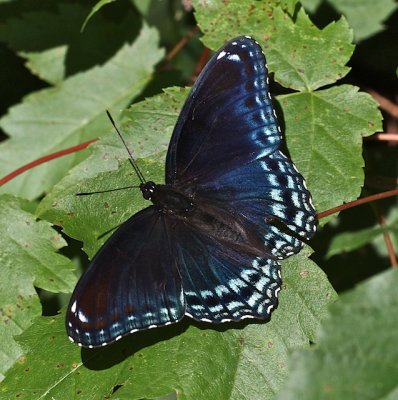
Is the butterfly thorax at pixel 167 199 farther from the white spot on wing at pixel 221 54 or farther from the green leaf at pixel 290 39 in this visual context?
the green leaf at pixel 290 39

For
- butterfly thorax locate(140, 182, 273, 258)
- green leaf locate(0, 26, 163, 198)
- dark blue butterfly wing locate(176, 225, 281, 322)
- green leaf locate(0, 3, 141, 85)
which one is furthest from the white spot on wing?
green leaf locate(0, 3, 141, 85)

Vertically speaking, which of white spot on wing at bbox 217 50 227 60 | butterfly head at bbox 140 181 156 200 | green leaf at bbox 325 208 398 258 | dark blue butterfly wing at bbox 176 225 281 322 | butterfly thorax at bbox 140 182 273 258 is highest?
white spot on wing at bbox 217 50 227 60

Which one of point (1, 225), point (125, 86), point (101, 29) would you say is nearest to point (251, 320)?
point (1, 225)

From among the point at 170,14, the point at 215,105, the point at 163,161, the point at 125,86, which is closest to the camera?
the point at 215,105

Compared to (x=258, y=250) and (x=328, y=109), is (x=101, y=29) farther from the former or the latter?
(x=258, y=250)

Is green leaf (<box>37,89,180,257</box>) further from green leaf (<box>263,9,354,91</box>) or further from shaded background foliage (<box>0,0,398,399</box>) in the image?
green leaf (<box>263,9,354,91</box>)
